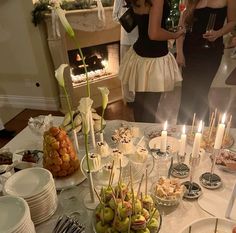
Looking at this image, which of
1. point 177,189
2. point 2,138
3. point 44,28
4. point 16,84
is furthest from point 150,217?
point 16,84

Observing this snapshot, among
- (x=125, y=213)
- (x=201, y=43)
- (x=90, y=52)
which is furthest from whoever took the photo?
(x=90, y=52)

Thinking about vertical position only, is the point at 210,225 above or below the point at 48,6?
below

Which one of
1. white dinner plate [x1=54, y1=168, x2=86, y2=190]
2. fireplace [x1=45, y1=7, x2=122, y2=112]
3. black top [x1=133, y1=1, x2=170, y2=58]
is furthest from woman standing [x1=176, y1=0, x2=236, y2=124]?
white dinner plate [x1=54, y1=168, x2=86, y2=190]

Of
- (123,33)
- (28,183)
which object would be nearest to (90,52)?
(123,33)

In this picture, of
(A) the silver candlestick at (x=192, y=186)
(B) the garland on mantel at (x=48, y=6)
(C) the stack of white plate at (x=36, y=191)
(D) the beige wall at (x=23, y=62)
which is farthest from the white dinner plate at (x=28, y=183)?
(D) the beige wall at (x=23, y=62)

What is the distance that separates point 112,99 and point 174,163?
8.36 feet

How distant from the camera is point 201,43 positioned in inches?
84.0

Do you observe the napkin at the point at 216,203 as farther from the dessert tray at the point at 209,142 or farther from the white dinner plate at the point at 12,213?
the white dinner plate at the point at 12,213

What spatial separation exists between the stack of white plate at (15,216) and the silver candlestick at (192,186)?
0.58 metres

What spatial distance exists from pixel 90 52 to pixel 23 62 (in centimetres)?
86

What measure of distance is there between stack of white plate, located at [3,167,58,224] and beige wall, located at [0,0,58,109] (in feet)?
8.19

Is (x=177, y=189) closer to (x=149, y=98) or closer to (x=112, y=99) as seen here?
(x=149, y=98)

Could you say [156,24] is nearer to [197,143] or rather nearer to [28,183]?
[197,143]

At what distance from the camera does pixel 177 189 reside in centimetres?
105
